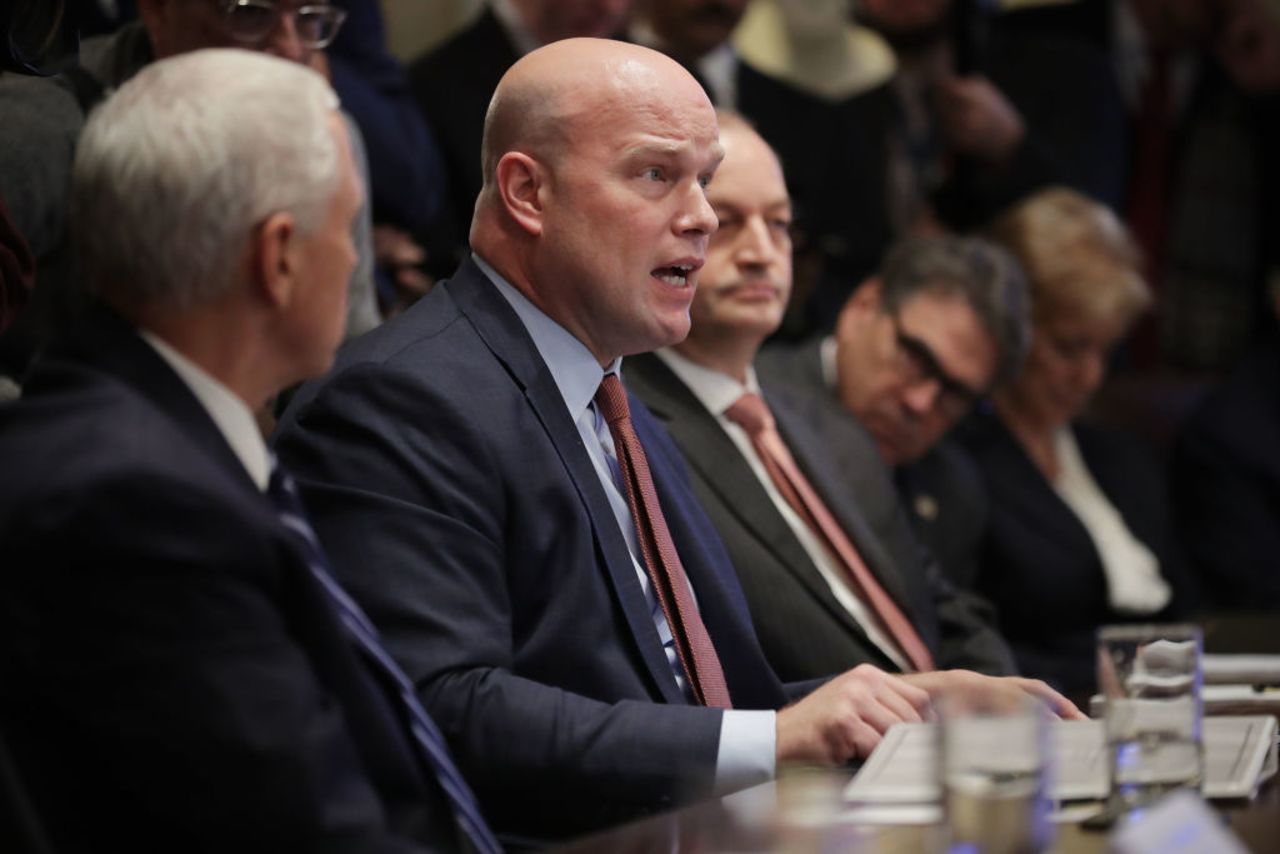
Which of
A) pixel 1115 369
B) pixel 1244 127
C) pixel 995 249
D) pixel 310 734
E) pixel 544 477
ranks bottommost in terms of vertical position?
pixel 1115 369

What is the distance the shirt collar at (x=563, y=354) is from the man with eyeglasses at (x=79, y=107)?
64 centimetres

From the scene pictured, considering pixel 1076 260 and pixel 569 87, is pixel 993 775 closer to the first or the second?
pixel 569 87

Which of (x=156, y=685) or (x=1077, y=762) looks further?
(x=1077, y=762)

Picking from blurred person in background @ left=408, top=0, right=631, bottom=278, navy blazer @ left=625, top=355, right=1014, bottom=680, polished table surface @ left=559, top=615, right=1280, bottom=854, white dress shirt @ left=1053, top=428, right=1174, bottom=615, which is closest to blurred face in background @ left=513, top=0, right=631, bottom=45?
blurred person in background @ left=408, top=0, right=631, bottom=278

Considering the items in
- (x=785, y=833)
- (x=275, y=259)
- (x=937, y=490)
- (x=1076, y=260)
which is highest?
(x=275, y=259)

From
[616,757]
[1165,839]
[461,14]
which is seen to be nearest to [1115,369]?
[461,14]

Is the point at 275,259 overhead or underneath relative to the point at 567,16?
overhead

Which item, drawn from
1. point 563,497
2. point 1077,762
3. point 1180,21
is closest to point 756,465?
point 563,497

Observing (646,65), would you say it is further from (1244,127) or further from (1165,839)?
(1244,127)

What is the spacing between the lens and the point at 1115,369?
16.8 feet

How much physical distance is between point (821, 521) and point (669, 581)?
825 mm

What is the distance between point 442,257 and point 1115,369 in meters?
2.19

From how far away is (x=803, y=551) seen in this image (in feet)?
9.75

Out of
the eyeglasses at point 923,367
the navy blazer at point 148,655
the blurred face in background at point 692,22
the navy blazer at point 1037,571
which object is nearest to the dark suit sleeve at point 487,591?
the navy blazer at point 148,655
